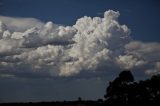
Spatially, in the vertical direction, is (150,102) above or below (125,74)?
below

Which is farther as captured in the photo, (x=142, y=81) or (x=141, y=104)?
(x=142, y=81)

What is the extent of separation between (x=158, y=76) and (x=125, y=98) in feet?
46.5

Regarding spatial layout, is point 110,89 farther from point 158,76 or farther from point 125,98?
point 158,76

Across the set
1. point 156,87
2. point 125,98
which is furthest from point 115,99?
point 156,87

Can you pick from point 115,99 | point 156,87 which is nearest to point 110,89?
point 115,99

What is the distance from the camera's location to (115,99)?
16925 centimetres

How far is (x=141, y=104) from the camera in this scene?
164 meters

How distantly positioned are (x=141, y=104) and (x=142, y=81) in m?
12.7

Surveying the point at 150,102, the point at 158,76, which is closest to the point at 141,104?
the point at 150,102

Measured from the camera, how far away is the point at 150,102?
16600 centimetres

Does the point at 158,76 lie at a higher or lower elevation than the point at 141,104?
higher

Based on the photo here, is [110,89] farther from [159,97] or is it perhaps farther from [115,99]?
[159,97]

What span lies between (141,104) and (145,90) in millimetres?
7040

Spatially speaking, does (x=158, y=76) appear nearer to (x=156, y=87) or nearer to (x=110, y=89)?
(x=156, y=87)
